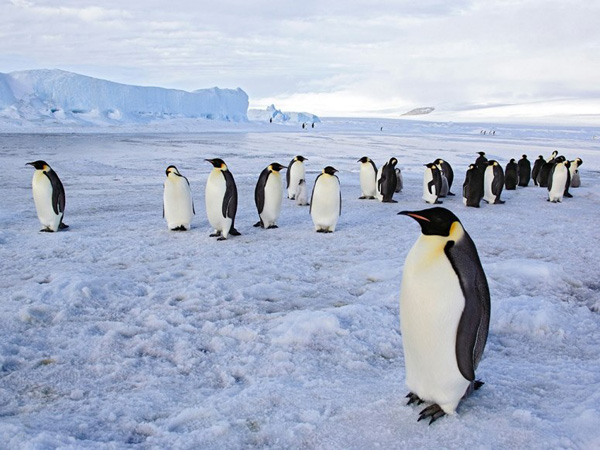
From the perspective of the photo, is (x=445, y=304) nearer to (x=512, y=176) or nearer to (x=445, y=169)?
(x=445, y=169)

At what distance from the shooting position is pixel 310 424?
222 centimetres

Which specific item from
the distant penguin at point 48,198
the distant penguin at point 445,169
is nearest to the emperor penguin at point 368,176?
the distant penguin at point 445,169

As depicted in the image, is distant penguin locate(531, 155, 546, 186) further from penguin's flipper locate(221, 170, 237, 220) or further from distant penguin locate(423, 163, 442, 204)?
penguin's flipper locate(221, 170, 237, 220)

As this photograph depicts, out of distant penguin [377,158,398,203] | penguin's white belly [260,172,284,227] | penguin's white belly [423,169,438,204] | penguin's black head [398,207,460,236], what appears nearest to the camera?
penguin's black head [398,207,460,236]

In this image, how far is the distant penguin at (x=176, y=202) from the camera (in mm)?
6160

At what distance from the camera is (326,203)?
6312 millimetres

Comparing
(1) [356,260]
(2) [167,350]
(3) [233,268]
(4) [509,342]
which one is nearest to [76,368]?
(2) [167,350]

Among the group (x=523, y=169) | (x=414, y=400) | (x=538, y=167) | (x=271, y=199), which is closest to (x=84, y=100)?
(x=538, y=167)

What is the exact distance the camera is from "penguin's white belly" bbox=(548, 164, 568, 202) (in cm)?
941

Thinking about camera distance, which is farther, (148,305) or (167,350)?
(148,305)

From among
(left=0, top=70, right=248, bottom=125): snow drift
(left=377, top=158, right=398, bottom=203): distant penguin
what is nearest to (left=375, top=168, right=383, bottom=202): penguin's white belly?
(left=377, top=158, right=398, bottom=203): distant penguin

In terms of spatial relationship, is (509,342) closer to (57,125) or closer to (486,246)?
(486,246)

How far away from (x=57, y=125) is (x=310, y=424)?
38.1m

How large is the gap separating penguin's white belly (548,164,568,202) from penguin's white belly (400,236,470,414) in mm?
8252
